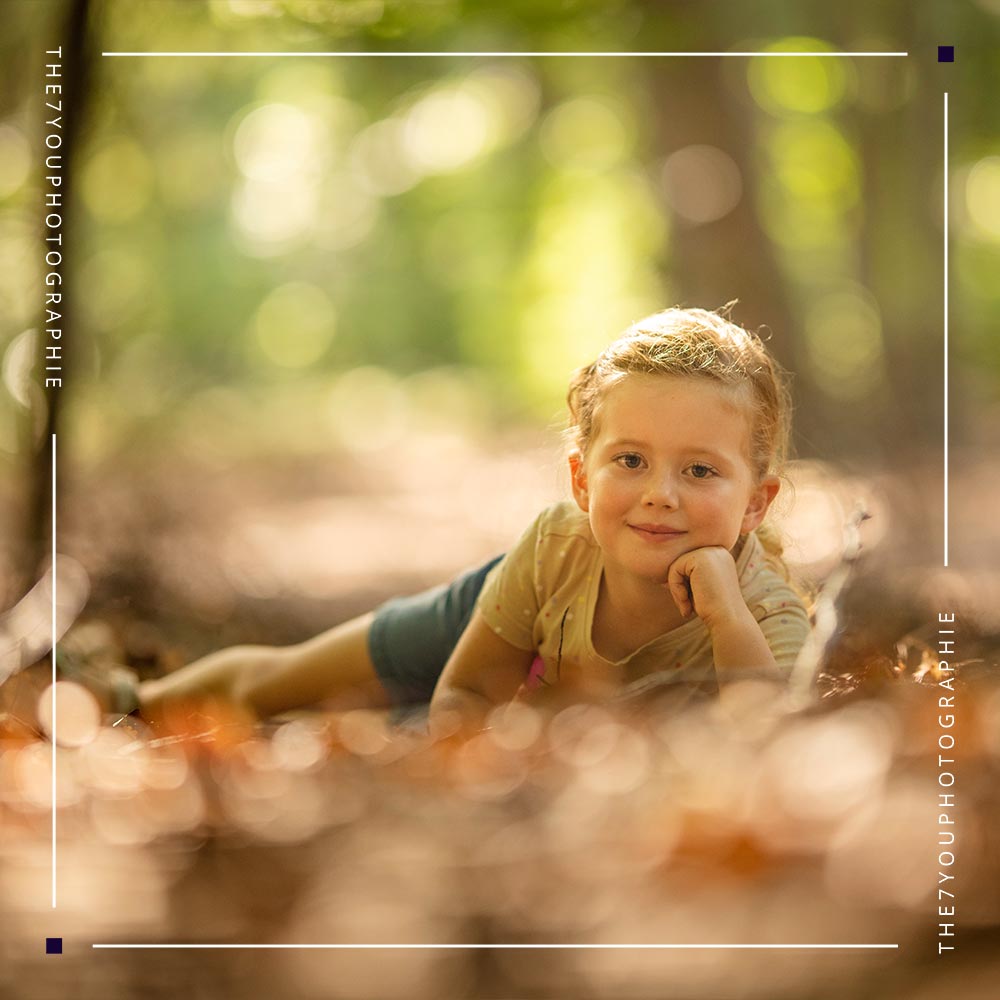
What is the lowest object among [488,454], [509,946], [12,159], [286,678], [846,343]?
[509,946]

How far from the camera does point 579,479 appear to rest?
3.31ft

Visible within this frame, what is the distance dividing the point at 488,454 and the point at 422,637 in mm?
972

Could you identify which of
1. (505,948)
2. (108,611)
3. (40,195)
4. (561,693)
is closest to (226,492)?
(108,611)

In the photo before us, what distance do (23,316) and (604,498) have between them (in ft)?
2.59

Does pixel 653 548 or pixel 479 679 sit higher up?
pixel 653 548

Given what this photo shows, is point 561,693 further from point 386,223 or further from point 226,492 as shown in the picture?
point 386,223

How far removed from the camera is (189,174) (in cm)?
267

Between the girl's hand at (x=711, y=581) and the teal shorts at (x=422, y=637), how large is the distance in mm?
271

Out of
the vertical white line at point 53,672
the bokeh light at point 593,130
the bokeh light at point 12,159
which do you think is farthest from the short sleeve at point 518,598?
the bokeh light at point 593,130

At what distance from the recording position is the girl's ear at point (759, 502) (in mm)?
988

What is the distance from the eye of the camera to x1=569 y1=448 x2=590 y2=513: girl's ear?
3.30ft

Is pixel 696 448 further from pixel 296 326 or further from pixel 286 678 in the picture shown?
pixel 296 326

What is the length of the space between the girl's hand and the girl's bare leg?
0.39m

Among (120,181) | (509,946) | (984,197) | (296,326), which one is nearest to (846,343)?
(984,197)
